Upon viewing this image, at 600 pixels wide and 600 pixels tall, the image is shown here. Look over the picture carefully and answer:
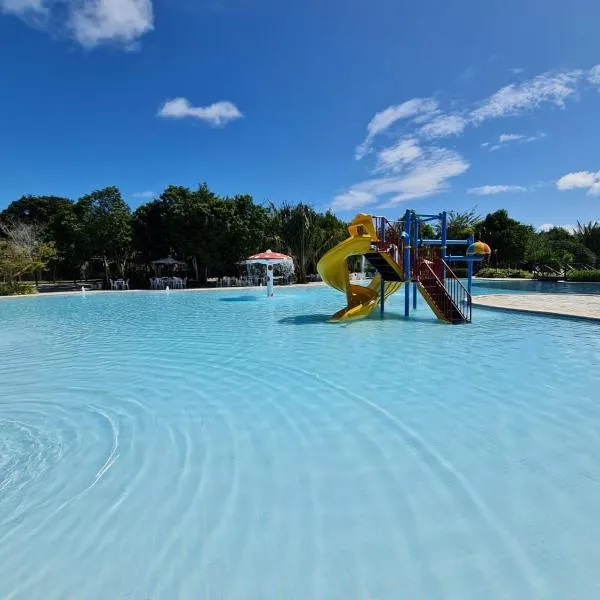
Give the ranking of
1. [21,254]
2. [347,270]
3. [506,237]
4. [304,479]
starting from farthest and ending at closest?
[506,237] → [21,254] → [347,270] → [304,479]

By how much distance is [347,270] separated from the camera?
12.6 m

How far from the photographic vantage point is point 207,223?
2986 cm

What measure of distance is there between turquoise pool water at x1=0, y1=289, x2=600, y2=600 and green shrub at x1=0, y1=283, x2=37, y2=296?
74.6 feet

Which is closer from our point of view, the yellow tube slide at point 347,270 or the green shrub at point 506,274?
the yellow tube slide at point 347,270

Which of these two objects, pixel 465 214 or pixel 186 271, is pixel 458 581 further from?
pixel 465 214

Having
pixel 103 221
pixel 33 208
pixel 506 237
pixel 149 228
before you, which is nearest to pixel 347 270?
pixel 103 221

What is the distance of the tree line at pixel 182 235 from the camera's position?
30.0 m

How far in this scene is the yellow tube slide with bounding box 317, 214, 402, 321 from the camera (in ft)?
38.2

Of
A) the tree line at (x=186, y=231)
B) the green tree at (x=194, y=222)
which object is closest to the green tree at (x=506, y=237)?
the tree line at (x=186, y=231)

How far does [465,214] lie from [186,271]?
101 ft

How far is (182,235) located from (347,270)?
21444mm

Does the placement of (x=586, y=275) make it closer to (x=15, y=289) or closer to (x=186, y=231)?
(x=186, y=231)

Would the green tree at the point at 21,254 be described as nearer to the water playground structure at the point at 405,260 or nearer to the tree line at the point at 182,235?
the tree line at the point at 182,235

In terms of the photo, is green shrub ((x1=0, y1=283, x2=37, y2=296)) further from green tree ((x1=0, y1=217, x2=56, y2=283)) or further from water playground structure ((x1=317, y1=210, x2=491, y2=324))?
water playground structure ((x1=317, y1=210, x2=491, y2=324))
